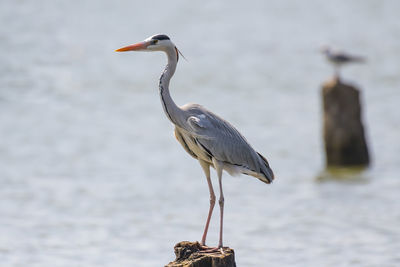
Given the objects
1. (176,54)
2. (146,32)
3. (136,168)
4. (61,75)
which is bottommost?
(176,54)

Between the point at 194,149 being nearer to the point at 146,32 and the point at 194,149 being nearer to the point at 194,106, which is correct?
the point at 194,106

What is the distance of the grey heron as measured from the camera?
7.20 m

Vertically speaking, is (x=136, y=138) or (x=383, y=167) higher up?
(x=136, y=138)

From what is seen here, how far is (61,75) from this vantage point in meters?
20.7

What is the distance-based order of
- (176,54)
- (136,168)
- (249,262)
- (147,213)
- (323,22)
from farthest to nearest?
(323,22) → (136,168) → (147,213) → (249,262) → (176,54)

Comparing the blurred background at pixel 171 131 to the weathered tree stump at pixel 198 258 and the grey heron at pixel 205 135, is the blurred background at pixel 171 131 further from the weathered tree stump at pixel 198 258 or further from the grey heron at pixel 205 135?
the weathered tree stump at pixel 198 258

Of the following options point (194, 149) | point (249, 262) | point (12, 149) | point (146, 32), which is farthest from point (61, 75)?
point (194, 149)

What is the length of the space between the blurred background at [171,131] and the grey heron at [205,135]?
3.12 metres

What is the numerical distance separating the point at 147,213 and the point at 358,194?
12.9 ft

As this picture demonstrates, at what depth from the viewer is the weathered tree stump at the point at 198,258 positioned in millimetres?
6602

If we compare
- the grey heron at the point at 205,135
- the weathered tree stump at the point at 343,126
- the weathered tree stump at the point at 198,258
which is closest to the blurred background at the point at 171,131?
the weathered tree stump at the point at 343,126

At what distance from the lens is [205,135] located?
24.1ft

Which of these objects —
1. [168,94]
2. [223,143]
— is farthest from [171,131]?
[168,94]

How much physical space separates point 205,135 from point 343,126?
26.8 ft
